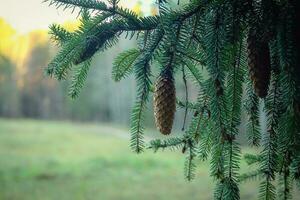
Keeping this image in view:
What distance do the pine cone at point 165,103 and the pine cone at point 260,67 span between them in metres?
0.22

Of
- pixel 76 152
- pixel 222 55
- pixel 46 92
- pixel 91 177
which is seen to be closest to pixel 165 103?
pixel 222 55

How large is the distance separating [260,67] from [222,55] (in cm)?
10

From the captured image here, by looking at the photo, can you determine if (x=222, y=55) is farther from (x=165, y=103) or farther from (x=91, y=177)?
(x=91, y=177)

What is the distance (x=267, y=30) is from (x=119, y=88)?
34.5 m

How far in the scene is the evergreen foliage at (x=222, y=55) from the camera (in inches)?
41.4

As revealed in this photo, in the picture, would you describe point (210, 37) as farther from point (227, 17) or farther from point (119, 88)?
point (119, 88)

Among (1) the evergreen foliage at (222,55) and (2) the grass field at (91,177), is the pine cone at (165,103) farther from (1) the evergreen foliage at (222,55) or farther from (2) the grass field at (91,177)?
(2) the grass field at (91,177)

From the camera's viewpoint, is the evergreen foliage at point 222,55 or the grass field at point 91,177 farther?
the grass field at point 91,177

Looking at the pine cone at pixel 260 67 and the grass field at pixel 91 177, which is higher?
the pine cone at pixel 260 67

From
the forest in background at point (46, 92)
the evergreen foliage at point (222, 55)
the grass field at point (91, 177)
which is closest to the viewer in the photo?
the evergreen foliage at point (222, 55)

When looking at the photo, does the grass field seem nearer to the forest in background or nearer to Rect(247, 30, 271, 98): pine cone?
Rect(247, 30, 271, 98): pine cone

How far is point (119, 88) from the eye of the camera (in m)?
35.4

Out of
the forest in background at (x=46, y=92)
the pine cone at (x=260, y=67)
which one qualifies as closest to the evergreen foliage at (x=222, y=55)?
the pine cone at (x=260, y=67)

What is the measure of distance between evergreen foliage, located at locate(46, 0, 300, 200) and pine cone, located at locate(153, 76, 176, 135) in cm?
4
